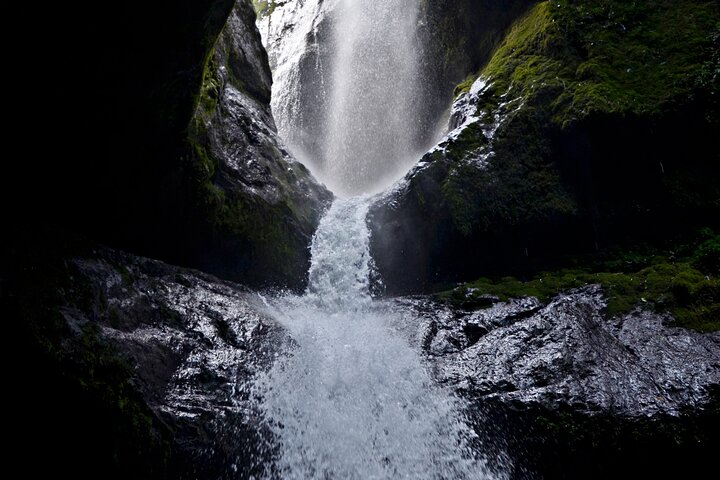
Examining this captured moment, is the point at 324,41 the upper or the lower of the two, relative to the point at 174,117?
upper

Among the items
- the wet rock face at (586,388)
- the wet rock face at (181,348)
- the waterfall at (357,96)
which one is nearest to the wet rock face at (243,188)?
the wet rock face at (181,348)

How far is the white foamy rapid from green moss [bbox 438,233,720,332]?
6.31ft

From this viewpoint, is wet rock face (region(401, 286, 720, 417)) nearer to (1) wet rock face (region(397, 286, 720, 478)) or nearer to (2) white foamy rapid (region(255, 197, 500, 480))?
(1) wet rock face (region(397, 286, 720, 478))

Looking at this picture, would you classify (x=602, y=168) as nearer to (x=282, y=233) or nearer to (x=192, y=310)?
(x=282, y=233)

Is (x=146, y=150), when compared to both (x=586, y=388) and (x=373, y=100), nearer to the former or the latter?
(x=586, y=388)

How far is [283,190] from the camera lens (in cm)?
964

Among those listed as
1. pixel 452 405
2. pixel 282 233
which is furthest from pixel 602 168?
pixel 282 233

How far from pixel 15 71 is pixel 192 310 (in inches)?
134

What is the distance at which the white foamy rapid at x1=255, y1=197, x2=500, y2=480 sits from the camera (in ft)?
16.1

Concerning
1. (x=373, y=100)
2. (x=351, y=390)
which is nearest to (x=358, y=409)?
(x=351, y=390)

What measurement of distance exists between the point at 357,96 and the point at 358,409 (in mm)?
13493

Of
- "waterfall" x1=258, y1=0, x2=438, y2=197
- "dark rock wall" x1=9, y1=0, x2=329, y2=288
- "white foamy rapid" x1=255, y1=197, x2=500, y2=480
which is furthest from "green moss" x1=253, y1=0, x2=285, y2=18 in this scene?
"white foamy rapid" x1=255, y1=197, x2=500, y2=480

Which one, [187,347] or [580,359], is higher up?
[580,359]

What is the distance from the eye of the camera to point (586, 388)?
5414mm
